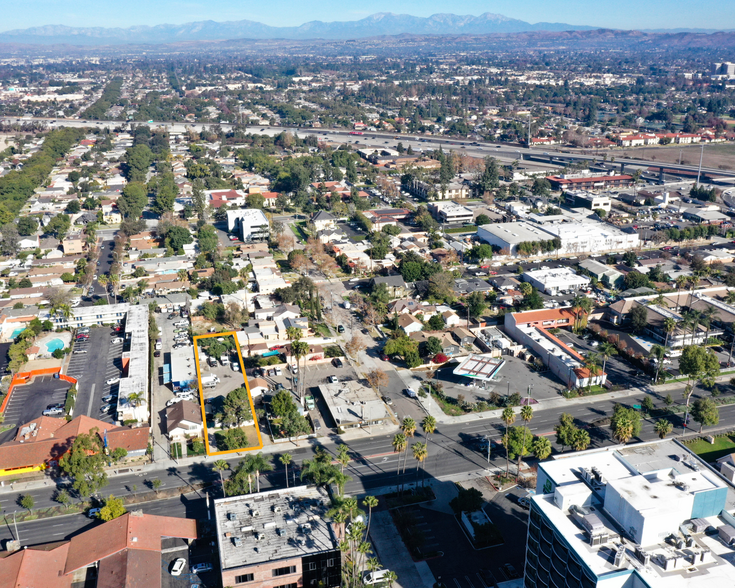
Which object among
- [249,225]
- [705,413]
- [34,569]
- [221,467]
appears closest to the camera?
[34,569]

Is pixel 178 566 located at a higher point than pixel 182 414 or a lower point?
lower

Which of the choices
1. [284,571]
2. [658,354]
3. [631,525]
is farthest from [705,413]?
[284,571]

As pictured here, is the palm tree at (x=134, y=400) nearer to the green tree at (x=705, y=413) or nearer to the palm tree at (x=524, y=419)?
the palm tree at (x=524, y=419)

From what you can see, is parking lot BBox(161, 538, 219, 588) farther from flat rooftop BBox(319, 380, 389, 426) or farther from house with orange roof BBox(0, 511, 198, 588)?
flat rooftop BBox(319, 380, 389, 426)

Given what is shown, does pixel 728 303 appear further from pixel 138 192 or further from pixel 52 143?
pixel 52 143

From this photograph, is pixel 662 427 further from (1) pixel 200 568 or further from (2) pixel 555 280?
(1) pixel 200 568

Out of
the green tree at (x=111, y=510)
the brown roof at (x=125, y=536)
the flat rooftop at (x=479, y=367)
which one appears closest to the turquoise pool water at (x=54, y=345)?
the green tree at (x=111, y=510)

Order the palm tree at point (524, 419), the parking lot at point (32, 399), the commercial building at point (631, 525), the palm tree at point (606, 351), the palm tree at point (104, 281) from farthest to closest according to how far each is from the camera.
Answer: the palm tree at point (104, 281) → the palm tree at point (606, 351) → the parking lot at point (32, 399) → the palm tree at point (524, 419) → the commercial building at point (631, 525)
